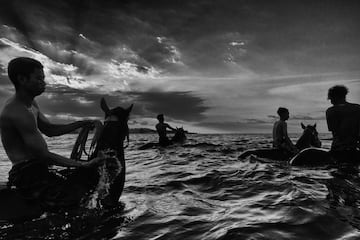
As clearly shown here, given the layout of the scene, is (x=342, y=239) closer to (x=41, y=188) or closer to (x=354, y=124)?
(x=41, y=188)

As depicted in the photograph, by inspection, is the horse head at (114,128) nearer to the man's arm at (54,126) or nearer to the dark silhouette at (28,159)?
the man's arm at (54,126)

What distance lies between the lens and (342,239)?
3.72m

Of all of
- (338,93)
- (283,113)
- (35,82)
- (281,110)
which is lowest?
(35,82)

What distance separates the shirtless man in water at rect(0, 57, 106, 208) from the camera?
3.95 m

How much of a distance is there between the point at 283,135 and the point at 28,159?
10.6m

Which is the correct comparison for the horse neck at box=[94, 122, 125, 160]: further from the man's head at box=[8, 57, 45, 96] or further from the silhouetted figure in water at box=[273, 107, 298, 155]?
the silhouetted figure in water at box=[273, 107, 298, 155]

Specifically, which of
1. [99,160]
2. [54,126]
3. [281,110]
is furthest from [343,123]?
[54,126]

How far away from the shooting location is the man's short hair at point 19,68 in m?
4.03

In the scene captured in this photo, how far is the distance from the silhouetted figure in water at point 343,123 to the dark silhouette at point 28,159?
738 cm

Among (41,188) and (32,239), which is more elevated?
(41,188)

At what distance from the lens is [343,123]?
29.8 ft

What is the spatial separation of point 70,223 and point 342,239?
3425 millimetres

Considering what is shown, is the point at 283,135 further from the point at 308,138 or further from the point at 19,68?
the point at 19,68

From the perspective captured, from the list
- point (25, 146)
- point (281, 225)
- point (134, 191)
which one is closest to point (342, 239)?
point (281, 225)
